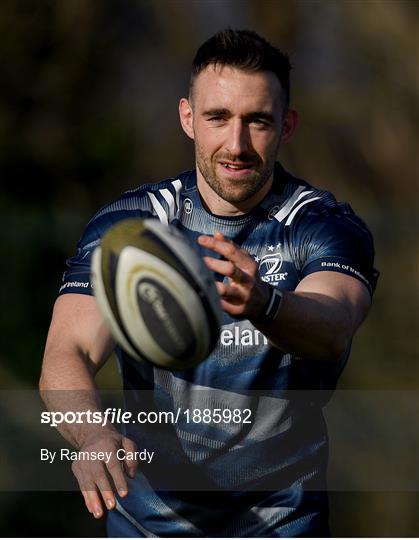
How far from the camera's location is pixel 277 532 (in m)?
4.26

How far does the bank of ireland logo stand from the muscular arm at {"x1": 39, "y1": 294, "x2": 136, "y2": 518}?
2.19 ft

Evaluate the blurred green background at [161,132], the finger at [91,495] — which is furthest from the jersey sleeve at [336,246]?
the blurred green background at [161,132]

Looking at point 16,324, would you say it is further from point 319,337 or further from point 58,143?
point 319,337

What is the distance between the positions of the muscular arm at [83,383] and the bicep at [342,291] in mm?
839

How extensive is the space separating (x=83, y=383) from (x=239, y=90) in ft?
4.16

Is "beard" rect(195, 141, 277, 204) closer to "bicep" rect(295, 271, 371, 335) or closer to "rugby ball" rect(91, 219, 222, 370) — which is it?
"bicep" rect(295, 271, 371, 335)

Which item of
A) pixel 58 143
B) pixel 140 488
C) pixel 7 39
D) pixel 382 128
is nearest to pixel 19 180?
pixel 58 143

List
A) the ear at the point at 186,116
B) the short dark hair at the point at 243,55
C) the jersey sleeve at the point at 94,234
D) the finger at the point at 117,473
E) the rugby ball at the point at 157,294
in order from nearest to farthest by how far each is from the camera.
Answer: the rugby ball at the point at 157,294 < the finger at the point at 117,473 < the short dark hair at the point at 243,55 < the jersey sleeve at the point at 94,234 < the ear at the point at 186,116

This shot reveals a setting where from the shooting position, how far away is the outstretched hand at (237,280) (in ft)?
10.2

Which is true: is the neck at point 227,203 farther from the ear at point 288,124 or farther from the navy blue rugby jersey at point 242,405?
the ear at point 288,124

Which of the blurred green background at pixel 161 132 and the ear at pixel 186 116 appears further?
the blurred green background at pixel 161 132

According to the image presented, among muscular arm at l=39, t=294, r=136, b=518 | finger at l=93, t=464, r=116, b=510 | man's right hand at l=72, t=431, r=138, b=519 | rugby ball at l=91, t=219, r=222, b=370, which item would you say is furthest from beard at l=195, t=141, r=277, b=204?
finger at l=93, t=464, r=116, b=510

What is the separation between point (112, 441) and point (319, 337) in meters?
0.81

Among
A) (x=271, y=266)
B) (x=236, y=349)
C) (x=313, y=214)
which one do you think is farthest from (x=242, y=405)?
(x=313, y=214)
